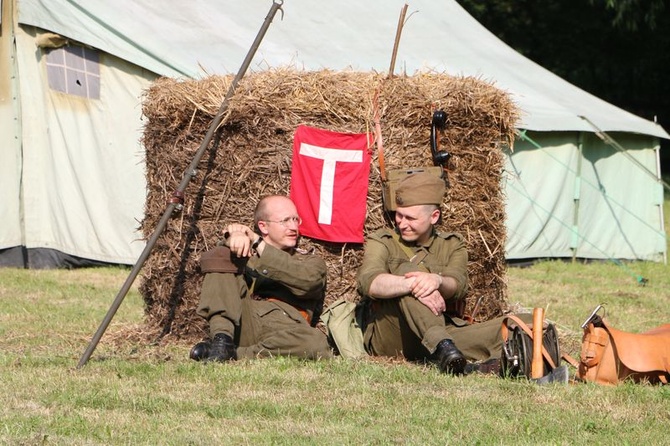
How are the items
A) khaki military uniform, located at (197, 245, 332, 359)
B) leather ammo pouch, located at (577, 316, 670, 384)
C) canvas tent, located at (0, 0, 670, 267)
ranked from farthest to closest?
canvas tent, located at (0, 0, 670, 267)
khaki military uniform, located at (197, 245, 332, 359)
leather ammo pouch, located at (577, 316, 670, 384)

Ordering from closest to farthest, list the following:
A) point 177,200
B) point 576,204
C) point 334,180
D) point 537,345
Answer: point 537,345, point 177,200, point 334,180, point 576,204

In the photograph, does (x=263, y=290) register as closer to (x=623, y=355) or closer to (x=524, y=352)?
(x=524, y=352)

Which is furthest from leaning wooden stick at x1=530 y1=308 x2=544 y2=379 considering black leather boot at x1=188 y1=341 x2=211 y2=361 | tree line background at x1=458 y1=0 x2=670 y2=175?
tree line background at x1=458 y1=0 x2=670 y2=175

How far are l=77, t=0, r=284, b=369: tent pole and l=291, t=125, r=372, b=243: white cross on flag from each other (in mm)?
556

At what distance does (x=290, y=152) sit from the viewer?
724cm

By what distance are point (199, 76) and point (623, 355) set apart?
18.7 ft

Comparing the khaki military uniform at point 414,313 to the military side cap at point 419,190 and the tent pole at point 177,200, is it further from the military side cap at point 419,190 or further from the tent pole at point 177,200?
the tent pole at point 177,200

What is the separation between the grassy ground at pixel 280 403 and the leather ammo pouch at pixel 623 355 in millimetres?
143

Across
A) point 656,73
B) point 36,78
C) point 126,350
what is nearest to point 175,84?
point 126,350

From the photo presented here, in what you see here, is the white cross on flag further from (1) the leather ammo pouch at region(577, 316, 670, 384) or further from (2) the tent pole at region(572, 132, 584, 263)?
(2) the tent pole at region(572, 132, 584, 263)

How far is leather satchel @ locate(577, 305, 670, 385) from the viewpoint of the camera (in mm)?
5980

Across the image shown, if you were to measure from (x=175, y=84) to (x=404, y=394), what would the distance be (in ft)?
9.14

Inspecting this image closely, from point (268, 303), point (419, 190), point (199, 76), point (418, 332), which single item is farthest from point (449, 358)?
point (199, 76)

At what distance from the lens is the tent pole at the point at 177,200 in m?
6.30
